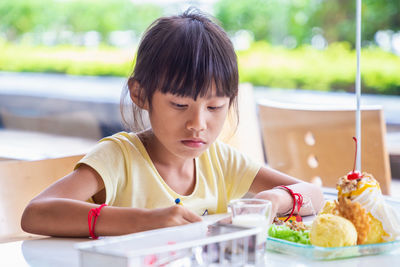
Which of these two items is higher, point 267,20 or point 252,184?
point 267,20

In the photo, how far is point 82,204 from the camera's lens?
102cm

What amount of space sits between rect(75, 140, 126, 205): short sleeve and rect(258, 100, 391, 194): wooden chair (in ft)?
2.46

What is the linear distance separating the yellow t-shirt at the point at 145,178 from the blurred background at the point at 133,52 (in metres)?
2.83

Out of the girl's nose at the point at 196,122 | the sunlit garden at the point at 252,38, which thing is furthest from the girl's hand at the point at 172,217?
the sunlit garden at the point at 252,38

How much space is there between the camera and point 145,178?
4.00ft

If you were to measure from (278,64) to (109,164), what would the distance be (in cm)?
374

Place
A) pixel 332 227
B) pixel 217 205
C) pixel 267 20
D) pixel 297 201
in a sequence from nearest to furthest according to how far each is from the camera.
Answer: pixel 332 227
pixel 297 201
pixel 217 205
pixel 267 20

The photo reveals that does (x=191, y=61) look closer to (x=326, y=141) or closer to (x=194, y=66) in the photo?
(x=194, y=66)


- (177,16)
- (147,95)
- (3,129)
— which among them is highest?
(177,16)

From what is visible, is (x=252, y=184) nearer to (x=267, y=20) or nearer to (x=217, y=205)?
(x=217, y=205)

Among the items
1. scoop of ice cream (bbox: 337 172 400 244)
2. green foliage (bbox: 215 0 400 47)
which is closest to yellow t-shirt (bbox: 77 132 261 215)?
scoop of ice cream (bbox: 337 172 400 244)

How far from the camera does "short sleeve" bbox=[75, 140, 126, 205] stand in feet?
3.73

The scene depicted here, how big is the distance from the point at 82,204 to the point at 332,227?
1.33 ft

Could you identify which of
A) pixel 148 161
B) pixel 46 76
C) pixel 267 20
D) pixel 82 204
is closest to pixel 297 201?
pixel 148 161
